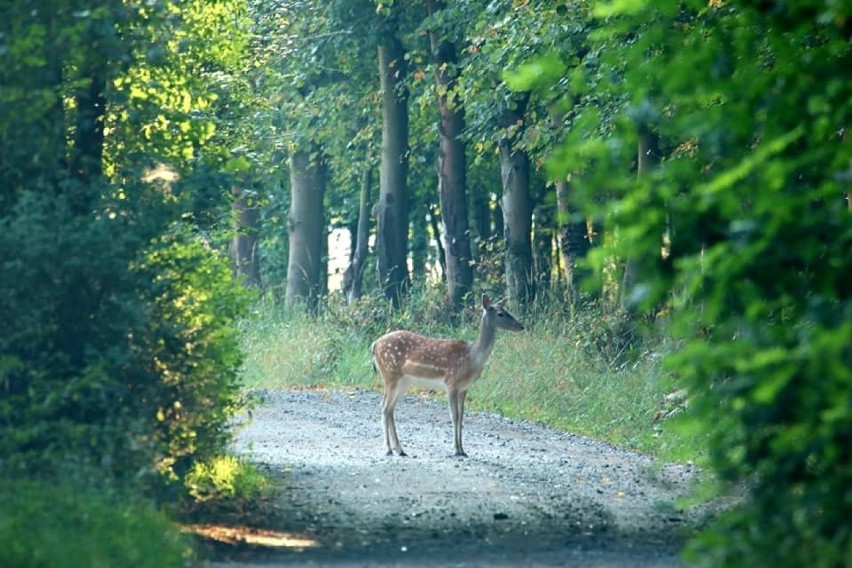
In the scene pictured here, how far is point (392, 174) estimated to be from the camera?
37.7 metres

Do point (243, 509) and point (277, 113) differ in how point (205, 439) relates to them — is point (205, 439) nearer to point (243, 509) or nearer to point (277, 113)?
point (243, 509)

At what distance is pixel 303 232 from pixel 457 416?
76.5 feet

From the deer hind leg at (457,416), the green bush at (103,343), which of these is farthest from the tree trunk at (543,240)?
the green bush at (103,343)

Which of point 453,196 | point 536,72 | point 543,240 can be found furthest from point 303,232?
point 536,72

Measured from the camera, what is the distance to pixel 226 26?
54.1 ft

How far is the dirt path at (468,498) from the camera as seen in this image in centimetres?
1228

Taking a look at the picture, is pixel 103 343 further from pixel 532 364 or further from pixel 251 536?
pixel 532 364

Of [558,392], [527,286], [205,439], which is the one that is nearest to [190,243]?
[205,439]

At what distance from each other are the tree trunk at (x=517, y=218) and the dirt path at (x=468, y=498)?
28.7ft

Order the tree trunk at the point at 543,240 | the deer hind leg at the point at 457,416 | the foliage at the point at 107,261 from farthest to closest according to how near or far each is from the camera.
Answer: the tree trunk at the point at 543,240, the deer hind leg at the point at 457,416, the foliage at the point at 107,261

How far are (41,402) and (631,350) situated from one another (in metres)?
14.6

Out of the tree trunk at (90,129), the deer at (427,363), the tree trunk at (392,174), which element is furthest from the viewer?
the tree trunk at (392,174)

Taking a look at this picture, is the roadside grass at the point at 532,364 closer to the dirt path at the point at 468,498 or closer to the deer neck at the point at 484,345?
the dirt path at the point at 468,498

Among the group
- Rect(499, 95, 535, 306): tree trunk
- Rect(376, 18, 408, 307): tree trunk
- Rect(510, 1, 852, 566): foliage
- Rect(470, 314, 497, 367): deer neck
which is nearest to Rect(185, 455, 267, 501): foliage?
Rect(470, 314, 497, 367): deer neck
